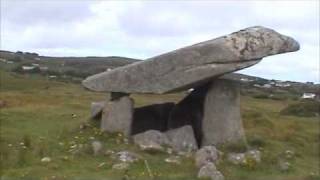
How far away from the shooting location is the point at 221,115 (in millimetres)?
24469

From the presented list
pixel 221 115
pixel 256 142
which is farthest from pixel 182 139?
pixel 256 142

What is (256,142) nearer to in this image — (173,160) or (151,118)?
(151,118)

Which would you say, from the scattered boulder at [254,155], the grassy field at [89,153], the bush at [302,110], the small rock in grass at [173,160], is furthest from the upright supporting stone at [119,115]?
the bush at [302,110]

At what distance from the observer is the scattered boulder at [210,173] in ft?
59.3

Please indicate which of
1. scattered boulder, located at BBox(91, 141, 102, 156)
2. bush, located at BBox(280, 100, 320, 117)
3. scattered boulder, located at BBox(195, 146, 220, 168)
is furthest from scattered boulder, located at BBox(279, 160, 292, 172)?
bush, located at BBox(280, 100, 320, 117)

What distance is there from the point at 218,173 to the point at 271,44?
7145 millimetres

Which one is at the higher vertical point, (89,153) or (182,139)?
(182,139)

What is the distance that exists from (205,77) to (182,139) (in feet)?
7.28

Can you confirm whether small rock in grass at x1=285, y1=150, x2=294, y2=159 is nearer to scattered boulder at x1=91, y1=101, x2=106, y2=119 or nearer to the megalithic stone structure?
the megalithic stone structure

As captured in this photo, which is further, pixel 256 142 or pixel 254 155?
pixel 256 142

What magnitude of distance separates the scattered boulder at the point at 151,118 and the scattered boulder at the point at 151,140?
81.9 inches

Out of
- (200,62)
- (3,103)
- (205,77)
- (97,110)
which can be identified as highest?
(200,62)

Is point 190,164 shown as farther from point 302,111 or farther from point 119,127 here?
point 302,111

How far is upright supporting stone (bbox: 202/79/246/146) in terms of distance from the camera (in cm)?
2448
